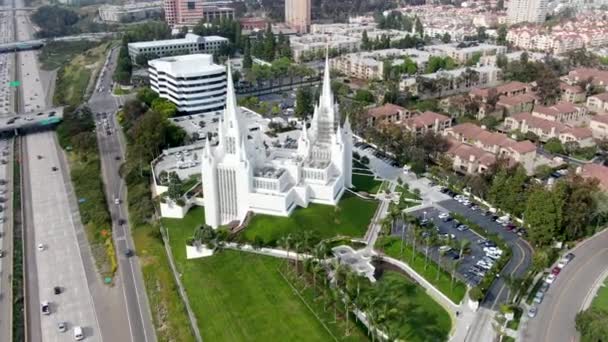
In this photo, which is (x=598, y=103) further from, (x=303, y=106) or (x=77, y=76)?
(x=77, y=76)

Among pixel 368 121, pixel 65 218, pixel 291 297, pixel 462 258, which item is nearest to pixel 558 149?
pixel 368 121

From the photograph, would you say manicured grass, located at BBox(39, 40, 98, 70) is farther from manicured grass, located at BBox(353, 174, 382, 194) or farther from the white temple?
manicured grass, located at BBox(353, 174, 382, 194)

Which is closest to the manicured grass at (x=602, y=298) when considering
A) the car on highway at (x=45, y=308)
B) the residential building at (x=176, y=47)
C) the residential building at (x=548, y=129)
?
the residential building at (x=548, y=129)

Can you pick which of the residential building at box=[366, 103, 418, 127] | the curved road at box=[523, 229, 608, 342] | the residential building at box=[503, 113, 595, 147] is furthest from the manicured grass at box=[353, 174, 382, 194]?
the residential building at box=[503, 113, 595, 147]

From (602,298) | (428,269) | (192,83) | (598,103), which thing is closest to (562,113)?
(598,103)

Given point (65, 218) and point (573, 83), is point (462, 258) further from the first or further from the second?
point (573, 83)
